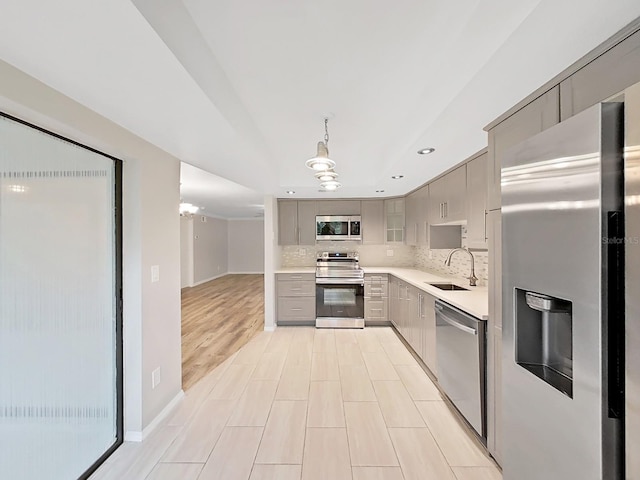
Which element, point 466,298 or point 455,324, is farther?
point 466,298

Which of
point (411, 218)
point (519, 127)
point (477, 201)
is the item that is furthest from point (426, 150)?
point (411, 218)

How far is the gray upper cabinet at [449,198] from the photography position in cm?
288

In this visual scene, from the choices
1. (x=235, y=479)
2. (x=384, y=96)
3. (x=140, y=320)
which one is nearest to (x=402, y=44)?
(x=384, y=96)

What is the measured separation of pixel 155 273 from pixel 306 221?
3122 millimetres

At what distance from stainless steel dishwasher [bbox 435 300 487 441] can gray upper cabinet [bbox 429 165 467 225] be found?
1.02m

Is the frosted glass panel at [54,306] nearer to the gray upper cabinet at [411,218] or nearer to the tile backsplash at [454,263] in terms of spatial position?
the tile backsplash at [454,263]

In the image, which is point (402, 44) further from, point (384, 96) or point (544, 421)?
point (544, 421)

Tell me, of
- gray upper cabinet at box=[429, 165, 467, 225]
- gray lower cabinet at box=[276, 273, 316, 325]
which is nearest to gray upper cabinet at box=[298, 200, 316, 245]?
gray lower cabinet at box=[276, 273, 316, 325]

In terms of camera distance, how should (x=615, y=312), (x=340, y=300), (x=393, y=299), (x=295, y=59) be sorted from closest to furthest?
(x=615, y=312)
(x=295, y=59)
(x=393, y=299)
(x=340, y=300)

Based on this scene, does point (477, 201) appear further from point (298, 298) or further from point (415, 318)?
point (298, 298)

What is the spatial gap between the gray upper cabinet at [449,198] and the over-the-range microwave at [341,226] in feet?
5.01

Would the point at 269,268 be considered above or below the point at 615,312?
below

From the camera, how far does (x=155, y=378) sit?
226cm

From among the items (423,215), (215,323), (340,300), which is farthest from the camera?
(215,323)
